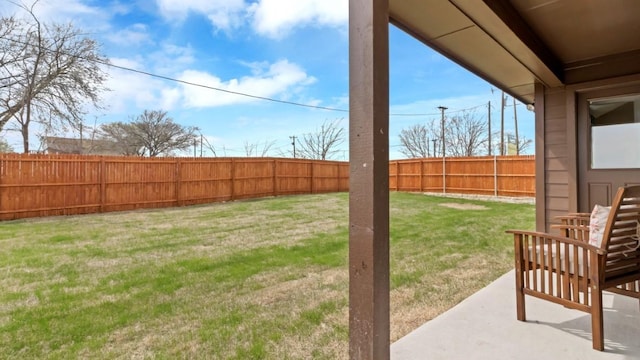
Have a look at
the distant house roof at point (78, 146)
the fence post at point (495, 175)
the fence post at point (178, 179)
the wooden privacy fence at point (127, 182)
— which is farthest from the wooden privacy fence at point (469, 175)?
the distant house roof at point (78, 146)

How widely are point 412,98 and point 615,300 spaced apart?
60.0 feet

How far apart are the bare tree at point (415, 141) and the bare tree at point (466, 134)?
1482 millimetres

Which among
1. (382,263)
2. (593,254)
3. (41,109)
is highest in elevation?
(41,109)

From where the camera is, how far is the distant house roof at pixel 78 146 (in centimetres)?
1384

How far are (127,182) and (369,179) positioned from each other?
393 inches

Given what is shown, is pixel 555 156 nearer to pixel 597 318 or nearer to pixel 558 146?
pixel 558 146

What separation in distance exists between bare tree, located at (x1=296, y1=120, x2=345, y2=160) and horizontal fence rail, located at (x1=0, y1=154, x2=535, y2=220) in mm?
6945

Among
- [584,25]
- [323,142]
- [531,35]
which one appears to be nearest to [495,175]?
[584,25]

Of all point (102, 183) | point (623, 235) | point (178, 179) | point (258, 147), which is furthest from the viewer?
point (258, 147)

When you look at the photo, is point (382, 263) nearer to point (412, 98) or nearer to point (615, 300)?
point (615, 300)

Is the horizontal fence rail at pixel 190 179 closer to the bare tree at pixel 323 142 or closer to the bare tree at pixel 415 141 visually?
the bare tree at pixel 323 142

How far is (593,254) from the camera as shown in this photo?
5.96ft

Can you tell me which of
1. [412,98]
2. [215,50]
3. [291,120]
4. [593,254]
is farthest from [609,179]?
[291,120]

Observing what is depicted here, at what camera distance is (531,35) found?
2707mm
